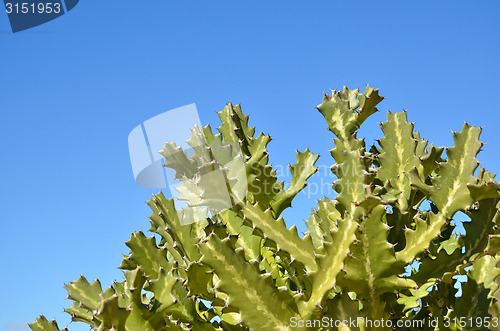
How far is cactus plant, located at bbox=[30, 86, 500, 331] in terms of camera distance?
2.46m

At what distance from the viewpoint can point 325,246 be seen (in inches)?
96.4

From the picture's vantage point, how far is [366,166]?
8.93 feet

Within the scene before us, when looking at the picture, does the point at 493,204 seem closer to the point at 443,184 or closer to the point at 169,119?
the point at 443,184

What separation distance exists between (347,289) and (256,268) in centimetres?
46

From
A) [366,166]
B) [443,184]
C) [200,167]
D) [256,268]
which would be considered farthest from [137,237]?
[443,184]

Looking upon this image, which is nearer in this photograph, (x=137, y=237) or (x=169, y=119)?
(x=137, y=237)

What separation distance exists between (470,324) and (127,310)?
1.68 m

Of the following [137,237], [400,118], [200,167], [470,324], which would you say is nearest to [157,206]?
[137,237]

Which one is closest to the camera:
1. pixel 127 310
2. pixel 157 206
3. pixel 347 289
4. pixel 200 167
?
pixel 127 310

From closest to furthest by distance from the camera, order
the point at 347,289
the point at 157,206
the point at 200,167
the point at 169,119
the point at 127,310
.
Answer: the point at 127,310
the point at 347,289
the point at 200,167
the point at 157,206
the point at 169,119

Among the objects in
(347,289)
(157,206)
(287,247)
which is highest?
(157,206)

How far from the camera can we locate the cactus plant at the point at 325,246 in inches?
96.7

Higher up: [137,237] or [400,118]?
[400,118]

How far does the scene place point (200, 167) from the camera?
2717 mm
